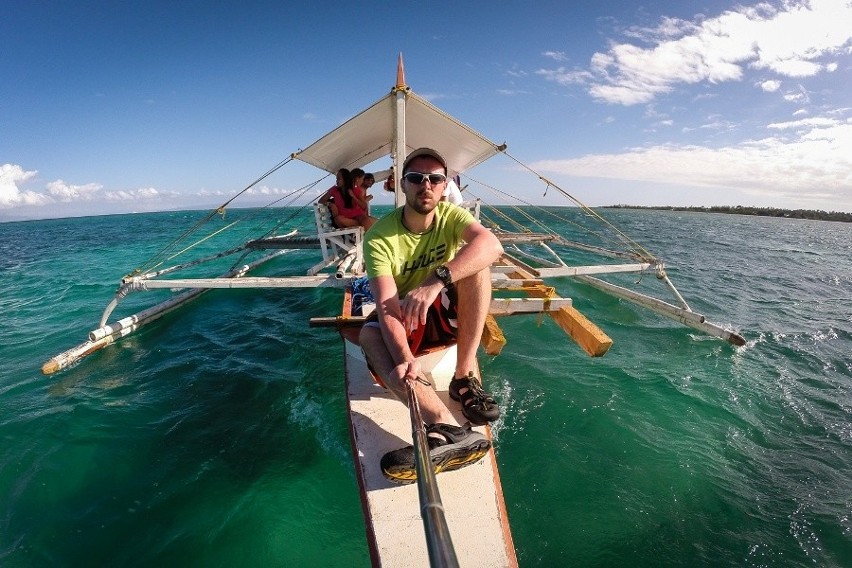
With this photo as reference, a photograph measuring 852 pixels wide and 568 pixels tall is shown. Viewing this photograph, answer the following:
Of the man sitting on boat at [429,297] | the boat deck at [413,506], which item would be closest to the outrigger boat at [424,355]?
the boat deck at [413,506]

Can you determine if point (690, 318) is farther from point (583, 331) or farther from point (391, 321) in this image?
point (391, 321)

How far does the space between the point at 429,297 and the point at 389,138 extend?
345 inches

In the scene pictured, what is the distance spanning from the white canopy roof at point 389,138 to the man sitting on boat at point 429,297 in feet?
16.2

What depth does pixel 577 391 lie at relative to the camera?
20.1 feet

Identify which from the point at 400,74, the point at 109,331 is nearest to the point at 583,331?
the point at 400,74

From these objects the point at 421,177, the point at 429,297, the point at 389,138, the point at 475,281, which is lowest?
the point at 429,297

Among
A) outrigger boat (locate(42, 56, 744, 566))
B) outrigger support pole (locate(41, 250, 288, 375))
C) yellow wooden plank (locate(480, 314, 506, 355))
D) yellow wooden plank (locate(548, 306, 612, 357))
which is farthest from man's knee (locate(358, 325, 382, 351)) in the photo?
outrigger support pole (locate(41, 250, 288, 375))

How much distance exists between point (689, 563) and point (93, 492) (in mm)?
6115

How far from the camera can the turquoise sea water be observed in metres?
3.54

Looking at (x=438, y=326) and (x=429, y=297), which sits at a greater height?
(x=429, y=297)

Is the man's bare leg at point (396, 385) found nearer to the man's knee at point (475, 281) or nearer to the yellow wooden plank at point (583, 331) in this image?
the man's knee at point (475, 281)

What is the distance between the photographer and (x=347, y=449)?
4.55 m

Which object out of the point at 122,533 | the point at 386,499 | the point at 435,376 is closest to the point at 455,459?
the point at 386,499

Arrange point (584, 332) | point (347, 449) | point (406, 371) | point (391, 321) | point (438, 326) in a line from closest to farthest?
point (406, 371), point (391, 321), point (438, 326), point (347, 449), point (584, 332)
